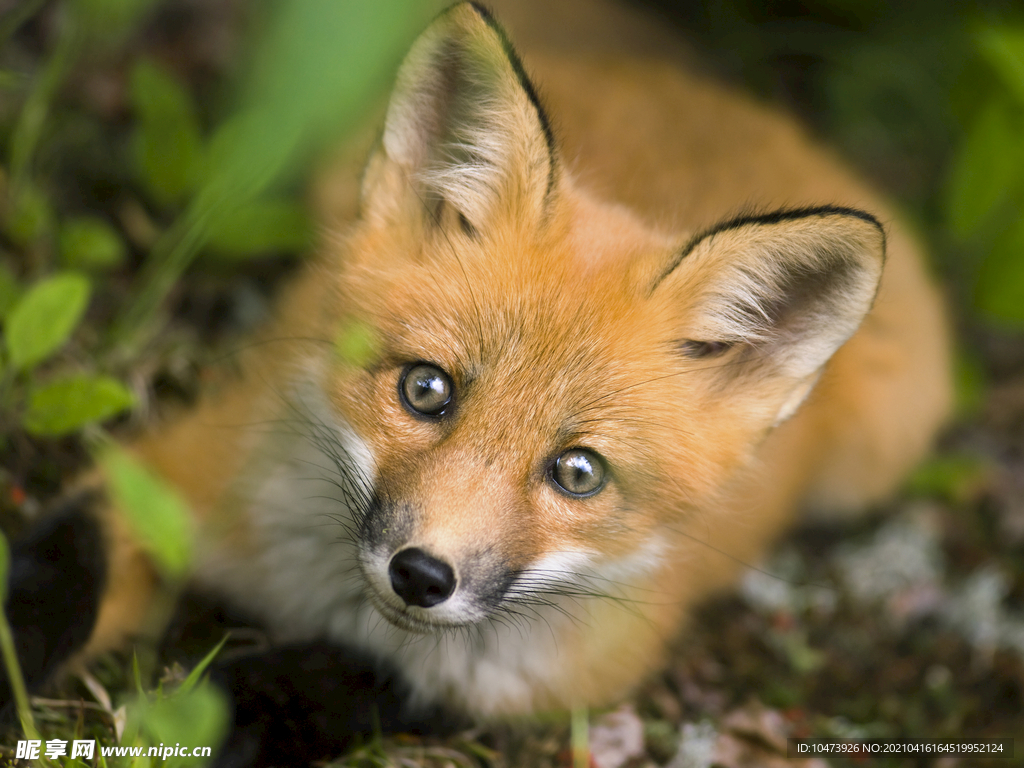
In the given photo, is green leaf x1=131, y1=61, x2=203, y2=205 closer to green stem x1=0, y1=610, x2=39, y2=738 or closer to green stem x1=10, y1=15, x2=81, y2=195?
green stem x1=10, y1=15, x2=81, y2=195

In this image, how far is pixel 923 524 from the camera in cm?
317

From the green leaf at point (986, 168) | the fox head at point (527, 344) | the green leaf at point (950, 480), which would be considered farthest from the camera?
the green leaf at point (950, 480)

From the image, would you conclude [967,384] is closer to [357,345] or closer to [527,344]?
[527,344]

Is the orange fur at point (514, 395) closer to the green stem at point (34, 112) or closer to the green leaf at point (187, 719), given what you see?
the green leaf at point (187, 719)

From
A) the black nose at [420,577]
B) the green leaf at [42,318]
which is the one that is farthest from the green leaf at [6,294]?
the black nose at [420,577]

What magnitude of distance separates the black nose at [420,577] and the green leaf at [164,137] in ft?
5.62

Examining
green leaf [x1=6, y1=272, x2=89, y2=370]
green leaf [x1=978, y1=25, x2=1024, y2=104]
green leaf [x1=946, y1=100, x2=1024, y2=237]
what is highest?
green leaf [x1=978, y1=25, x2=1024, y2=104]

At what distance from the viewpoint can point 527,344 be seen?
1.70 meters

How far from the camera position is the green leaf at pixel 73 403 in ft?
6.14

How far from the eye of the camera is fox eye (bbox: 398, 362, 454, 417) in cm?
173

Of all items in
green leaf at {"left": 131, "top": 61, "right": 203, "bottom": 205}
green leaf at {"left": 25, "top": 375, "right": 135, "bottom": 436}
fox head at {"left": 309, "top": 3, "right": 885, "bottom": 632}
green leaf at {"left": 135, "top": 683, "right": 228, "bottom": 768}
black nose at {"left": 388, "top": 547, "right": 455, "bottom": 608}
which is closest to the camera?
green leaf at {"left": 135, "top": 683, "right": 228, "bottom": 768}

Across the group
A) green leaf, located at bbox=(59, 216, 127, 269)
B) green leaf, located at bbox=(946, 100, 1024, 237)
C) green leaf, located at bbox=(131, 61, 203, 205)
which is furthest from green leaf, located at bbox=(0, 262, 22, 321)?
green leaf, located at bbox=(946, 100, 1024, 237)

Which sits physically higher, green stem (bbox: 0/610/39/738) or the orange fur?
the orange fur

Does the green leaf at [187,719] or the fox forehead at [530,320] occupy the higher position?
the fox forehead at [530,320]
